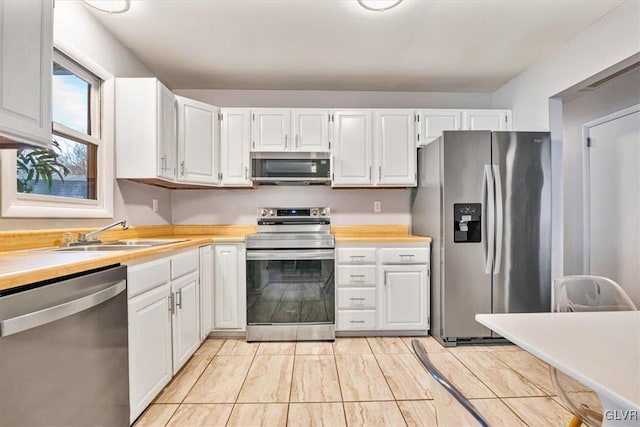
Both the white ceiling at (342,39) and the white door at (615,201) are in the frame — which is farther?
the white door at (615,201)

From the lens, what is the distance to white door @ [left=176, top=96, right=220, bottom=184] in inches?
112

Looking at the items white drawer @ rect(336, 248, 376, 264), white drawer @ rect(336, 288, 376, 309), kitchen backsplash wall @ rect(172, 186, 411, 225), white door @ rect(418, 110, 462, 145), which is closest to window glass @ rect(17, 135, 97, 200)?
kitchen backsplash wall @ rect(172, 186, 411, 225)

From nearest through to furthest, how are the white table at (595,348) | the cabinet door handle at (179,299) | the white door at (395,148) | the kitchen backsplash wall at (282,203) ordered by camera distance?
the white table at (595,348) → the cabinet door handle at (179,299) → the white door at (395,148) → the kitchen backsplash wall at (282,203)

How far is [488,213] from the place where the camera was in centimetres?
263

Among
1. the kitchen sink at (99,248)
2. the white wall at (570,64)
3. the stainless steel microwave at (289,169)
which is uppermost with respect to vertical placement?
the white wall at (570,64)

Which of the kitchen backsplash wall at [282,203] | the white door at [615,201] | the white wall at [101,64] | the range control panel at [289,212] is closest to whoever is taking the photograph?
the white wall at [101,64]

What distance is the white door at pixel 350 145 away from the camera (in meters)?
3.13

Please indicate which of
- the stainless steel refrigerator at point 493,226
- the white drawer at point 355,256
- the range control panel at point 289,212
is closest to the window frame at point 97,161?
the range control panel at point 289,212

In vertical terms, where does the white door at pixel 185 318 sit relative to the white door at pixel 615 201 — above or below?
below

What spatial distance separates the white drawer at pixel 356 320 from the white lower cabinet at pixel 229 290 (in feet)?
2.74

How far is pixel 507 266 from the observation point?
2.66 m

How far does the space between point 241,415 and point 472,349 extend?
73.1 inches

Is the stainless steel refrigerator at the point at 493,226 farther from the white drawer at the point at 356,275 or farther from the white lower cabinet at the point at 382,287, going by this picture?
the white drawer at the point at 356,275

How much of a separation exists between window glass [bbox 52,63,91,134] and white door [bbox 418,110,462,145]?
2.73 m
